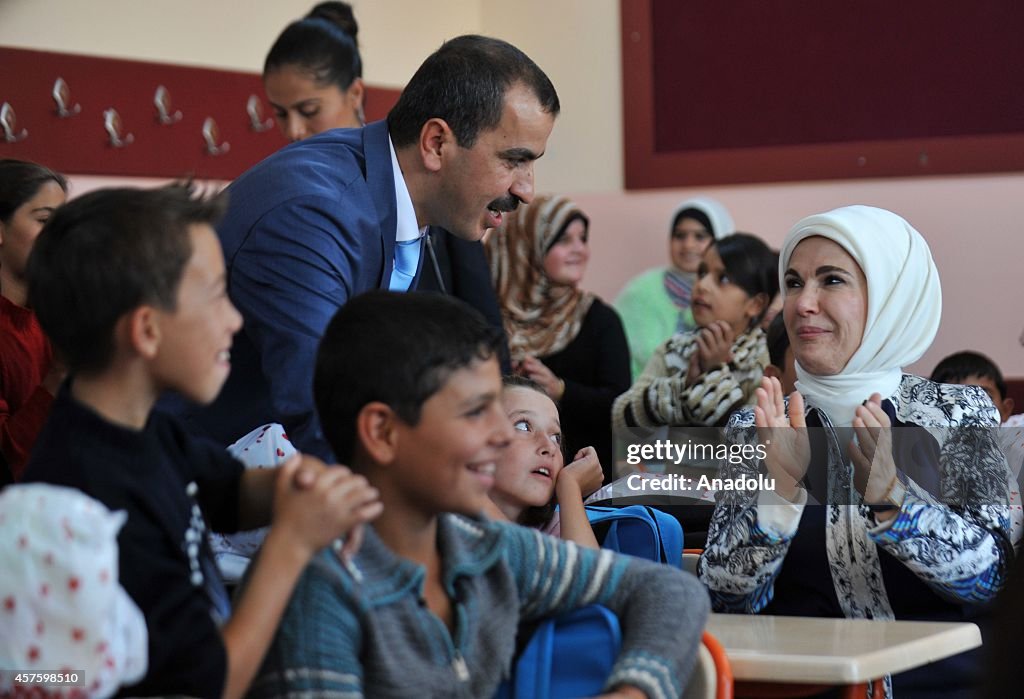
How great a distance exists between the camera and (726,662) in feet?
5.47

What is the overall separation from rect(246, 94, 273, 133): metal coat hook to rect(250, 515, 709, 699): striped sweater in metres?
3.57

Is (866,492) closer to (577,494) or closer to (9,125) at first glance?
(577,494)

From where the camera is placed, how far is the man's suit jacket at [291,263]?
6.57 feet

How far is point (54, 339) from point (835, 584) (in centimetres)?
140

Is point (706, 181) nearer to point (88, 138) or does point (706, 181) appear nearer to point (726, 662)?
point (88, 138)

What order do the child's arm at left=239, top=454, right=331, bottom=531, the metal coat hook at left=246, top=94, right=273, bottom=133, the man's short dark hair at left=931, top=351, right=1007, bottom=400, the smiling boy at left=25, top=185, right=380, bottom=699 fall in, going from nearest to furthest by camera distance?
the smiling boy at left=25, top=185, right=380, bottom=699
the child's arm at left=239, top=454, right=331, bottom=531
the man's short dark hair at left=931, top=351, right=1007, bottom=400
the metal coat hook at left=246, top=94, right=273, bottom=133

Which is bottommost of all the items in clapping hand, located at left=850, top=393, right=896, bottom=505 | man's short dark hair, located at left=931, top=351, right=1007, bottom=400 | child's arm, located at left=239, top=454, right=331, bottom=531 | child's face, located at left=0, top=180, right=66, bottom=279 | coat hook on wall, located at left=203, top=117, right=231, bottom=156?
man's short dark hair, located at left=931, top=351, right=1007, bottom=400

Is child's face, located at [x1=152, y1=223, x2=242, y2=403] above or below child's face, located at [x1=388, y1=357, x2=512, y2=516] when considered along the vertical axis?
above

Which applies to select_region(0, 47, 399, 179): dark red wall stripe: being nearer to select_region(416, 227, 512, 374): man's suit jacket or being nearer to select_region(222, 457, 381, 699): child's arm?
select_region(416, 227, 512, 374): man's suit jacket

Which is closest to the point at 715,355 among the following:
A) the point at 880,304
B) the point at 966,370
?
the point at 966,370

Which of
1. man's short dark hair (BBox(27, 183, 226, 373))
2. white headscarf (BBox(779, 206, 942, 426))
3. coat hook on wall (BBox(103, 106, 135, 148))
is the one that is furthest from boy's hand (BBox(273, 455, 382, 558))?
coat hook on wall (BBox(103, 106, 135, 148))

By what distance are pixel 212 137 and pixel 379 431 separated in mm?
3473

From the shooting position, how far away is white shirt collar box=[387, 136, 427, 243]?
7.73 ft

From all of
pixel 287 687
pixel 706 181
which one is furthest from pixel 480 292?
pixel 706 181
